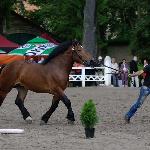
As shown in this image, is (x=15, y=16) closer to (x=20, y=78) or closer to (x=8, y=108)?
(x=8, y=108)

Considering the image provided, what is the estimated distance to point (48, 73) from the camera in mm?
17078

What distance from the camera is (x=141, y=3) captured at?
4919 cm

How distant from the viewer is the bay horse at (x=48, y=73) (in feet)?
55.8

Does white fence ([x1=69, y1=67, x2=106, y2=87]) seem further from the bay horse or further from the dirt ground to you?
the bay horse

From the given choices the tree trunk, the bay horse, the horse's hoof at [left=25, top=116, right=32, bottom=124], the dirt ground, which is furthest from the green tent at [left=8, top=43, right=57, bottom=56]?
the horse's hoof at [left=25, top=116, right=32, bottom=124]

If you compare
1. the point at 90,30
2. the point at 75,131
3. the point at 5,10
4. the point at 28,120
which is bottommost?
the point at 75,131

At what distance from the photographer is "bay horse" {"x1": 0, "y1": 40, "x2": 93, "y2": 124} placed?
669 inches

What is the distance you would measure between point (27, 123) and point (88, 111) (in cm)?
384

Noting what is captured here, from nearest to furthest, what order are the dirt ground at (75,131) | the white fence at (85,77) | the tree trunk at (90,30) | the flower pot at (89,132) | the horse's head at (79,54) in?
the dirt ground at (75,131)
the flower pot at (89,132)
the horse's head at (79,54)
the white fence at (85,77)
the tree trunk at (90,30)

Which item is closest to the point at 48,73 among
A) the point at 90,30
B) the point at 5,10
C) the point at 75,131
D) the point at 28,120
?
the point at 28,120

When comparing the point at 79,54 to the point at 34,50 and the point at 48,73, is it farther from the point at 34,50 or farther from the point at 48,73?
the point at 34,50

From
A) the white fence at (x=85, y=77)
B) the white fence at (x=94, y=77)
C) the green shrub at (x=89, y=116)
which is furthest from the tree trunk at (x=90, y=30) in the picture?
the green shrub at (x=89, y=116)

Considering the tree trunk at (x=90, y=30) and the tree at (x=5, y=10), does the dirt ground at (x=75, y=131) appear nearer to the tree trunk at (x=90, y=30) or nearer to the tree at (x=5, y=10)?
the tree trunk at (x=90, y=30)

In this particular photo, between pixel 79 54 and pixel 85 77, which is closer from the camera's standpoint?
pixel 79 54
